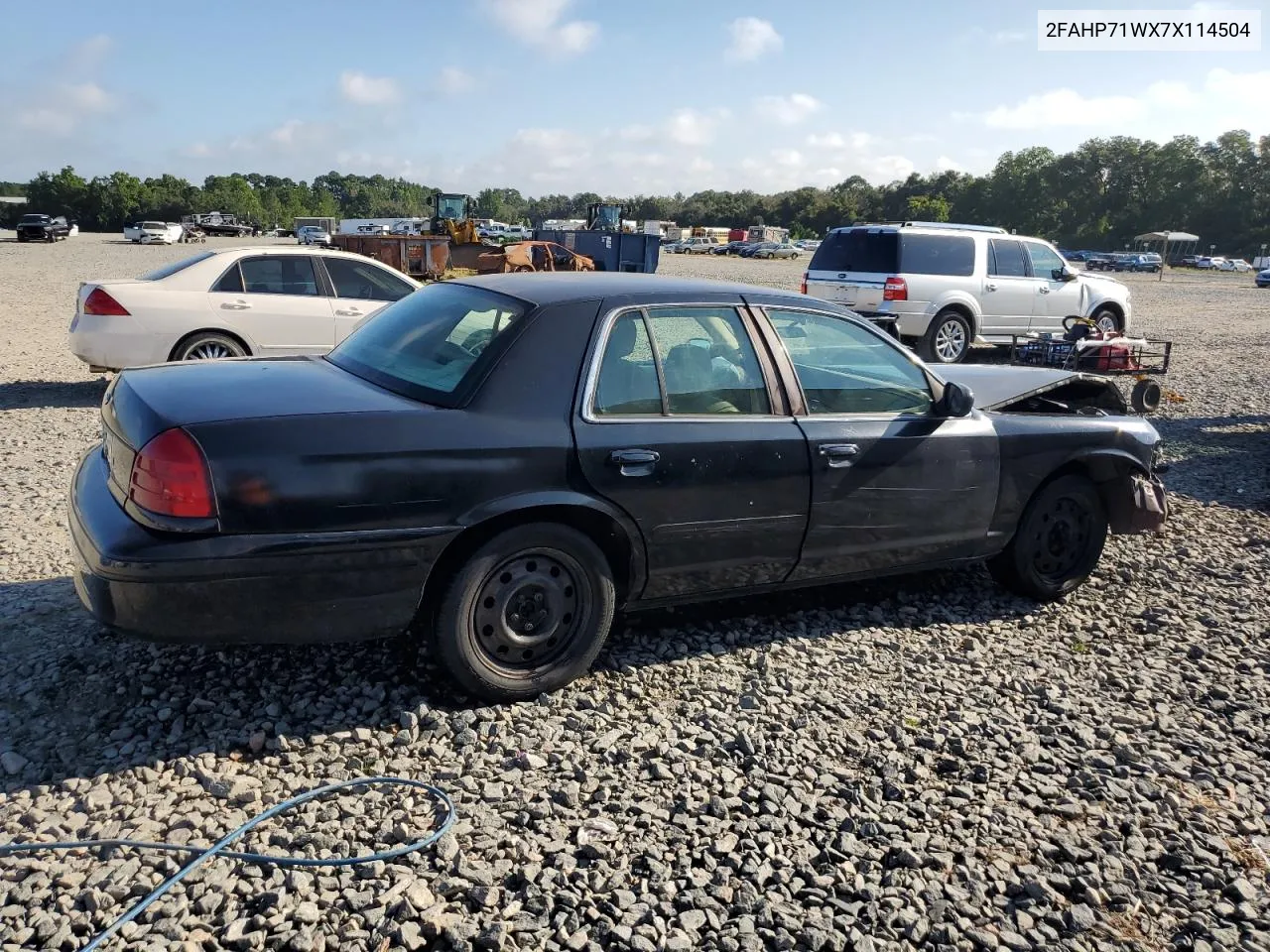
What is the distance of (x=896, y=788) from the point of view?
3338 mm

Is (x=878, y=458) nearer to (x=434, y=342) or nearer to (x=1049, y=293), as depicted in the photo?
(x=434, y=342)

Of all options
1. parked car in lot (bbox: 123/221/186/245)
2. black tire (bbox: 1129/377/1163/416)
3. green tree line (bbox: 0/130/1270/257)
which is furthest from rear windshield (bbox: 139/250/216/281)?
green tree line (bbox: 0/130/1270/257)

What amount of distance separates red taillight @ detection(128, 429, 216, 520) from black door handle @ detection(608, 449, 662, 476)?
55.7 inches

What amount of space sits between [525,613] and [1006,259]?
12.2 m

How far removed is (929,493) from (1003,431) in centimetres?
57

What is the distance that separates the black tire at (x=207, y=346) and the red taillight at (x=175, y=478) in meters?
6.09

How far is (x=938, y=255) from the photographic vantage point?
13188 millimetres

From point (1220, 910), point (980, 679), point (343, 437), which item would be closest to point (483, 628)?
point (343, 437)

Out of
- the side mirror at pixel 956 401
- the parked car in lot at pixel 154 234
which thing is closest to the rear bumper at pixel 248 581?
the side mirror at pixel 956 401

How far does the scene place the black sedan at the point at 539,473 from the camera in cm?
317

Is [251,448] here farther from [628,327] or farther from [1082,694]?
[1082,694]

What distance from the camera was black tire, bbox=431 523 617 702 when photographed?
11.5 feet

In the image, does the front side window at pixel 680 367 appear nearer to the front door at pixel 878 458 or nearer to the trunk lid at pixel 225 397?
the front door at pixel 878 458

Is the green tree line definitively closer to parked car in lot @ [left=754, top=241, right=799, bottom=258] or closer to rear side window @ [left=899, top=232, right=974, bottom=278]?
parked car in lot @ [left=754, top=241, right=799, bottom=258]
